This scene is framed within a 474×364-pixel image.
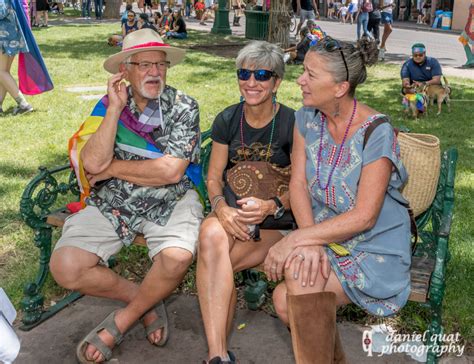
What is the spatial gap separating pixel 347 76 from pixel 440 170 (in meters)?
0.84

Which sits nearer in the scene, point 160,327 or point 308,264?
point 308,264

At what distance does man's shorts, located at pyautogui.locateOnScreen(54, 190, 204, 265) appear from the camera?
3.28 m

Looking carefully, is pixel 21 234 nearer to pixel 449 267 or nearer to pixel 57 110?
pixel 449 267

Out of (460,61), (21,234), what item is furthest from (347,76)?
(460,61)

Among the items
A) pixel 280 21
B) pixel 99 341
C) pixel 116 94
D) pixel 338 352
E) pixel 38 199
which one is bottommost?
pixel 99 341

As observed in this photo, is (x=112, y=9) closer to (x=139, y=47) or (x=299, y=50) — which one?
(x=299, y=50)

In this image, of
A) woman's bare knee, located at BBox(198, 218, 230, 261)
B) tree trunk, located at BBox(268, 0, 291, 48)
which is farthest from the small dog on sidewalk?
woman's bare knee, located at BBox(198, 218, 230, 261)

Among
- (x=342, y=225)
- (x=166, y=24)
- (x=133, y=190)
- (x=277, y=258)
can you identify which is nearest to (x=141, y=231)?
(x=133, y=190)

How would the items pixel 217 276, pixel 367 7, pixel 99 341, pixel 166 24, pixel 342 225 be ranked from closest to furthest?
pixel 342 225
pixel 217 276
pixel 99 341
pixel 367 7
pixel 166 24

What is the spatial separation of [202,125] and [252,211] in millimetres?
4825

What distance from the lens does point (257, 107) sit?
339 cm

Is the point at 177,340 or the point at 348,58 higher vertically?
the point at 348,58

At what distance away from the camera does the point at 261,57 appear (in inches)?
130

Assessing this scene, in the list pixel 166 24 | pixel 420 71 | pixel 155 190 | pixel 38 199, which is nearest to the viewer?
pixel 155 190
